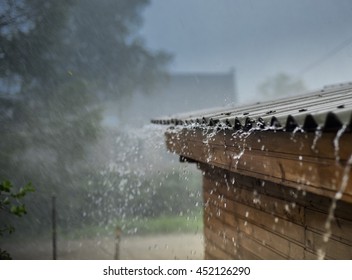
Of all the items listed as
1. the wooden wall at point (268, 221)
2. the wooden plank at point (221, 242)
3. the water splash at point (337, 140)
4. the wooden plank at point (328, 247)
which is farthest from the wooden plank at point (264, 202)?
the water splash at point (337, 140)

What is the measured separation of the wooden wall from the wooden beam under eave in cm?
24

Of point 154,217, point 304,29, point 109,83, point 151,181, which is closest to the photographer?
point 154,217

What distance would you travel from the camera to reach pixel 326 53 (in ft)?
113

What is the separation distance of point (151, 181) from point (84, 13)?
25.0ft

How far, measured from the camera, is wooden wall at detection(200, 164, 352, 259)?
1810 mm

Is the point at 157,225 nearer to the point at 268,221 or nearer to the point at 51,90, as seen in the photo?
the point at 51,90

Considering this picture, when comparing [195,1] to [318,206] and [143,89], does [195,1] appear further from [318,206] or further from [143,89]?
[318,206]

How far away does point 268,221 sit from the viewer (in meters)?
2.44

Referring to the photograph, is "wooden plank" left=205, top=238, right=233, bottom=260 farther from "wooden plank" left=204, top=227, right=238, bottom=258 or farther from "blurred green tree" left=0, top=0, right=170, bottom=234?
"blurred green tree" left=0, top=0, right=170, bottom=234

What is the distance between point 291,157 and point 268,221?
0.92 metres

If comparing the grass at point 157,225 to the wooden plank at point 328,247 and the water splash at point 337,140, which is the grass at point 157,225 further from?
the water splash at point 337,140

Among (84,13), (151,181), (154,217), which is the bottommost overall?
(154,217)
